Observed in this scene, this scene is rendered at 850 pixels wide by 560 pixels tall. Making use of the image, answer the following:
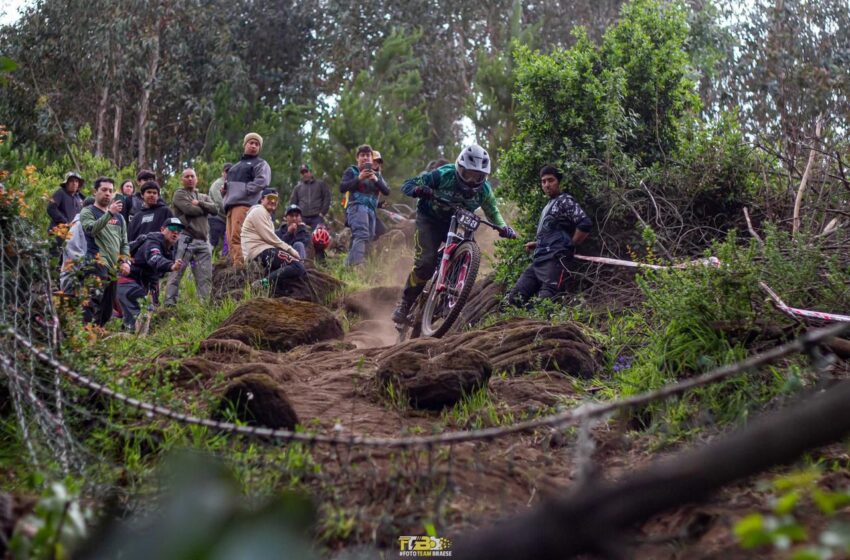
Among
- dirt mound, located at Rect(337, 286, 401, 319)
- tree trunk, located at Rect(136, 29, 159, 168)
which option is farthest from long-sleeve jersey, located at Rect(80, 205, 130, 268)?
tree trunk, located at Rect(136, 29, 159, 168)

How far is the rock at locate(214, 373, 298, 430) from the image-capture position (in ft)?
17.8

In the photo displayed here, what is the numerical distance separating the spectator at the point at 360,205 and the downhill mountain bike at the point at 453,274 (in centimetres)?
475

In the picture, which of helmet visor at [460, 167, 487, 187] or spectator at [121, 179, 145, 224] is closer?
helmet visor at [460, 167, 487, 187]

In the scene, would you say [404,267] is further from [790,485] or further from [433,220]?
[790,485]

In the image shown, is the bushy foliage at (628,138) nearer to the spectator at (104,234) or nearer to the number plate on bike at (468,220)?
the number plate on bike at (468,220)

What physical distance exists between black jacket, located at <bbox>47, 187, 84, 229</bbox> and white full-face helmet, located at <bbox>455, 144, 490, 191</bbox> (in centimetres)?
492

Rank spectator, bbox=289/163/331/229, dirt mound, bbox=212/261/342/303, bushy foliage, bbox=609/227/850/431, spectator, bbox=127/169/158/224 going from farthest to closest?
spectator, bbox=289/163/331/229 < spectator, bbox=127/169/158/224 < dirt mound, bbox=212/261/342/303 < bushy foliage, bbox=609/227/850/431

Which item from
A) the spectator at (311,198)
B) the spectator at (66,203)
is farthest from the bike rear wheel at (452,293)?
the spectator at (311,198)

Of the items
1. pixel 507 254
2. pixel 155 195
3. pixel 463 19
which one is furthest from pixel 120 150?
pixel 507 254

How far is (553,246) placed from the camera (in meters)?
10.0

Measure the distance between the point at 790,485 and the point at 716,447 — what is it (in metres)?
0.54

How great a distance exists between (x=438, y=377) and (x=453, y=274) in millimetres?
3539

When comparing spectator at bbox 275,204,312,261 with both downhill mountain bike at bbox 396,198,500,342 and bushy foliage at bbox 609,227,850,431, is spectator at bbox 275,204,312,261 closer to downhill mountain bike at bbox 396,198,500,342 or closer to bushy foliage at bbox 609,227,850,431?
downhill mountain bike at bbox 396,198,500,342

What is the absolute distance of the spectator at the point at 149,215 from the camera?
12.0 m
